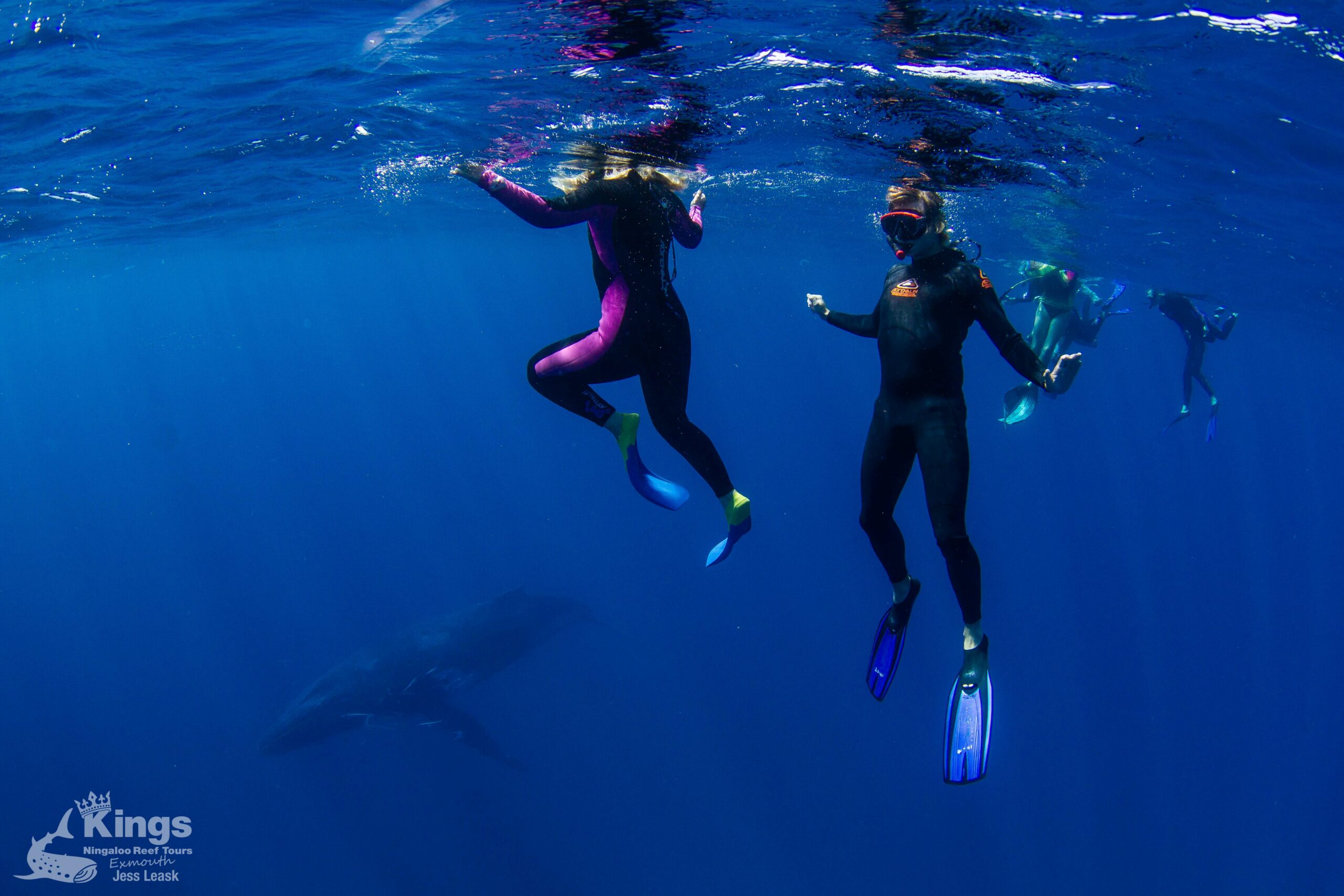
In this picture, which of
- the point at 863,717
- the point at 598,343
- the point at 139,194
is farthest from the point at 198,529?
the point at 598,343

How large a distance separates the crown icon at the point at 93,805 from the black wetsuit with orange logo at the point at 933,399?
17408mm

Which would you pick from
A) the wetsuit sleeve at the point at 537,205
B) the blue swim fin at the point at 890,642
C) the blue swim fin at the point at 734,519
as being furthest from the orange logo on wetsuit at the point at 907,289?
the wetsuit sleeve at the point at 537,205

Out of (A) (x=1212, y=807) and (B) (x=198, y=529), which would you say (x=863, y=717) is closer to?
(A) (x=1212, y=807)

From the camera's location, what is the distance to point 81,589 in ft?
159

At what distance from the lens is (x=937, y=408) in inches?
183

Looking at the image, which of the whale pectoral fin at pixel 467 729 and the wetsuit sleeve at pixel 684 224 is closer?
the wetsuit sleeve at pixel 684 224

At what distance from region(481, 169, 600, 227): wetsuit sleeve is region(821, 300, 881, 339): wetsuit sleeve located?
77.6 inches

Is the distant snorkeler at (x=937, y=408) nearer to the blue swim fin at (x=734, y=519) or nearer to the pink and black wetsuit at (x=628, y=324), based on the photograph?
the blue swim fin at (x=734, y=519)

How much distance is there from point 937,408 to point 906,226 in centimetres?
128

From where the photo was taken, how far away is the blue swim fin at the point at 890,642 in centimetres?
527

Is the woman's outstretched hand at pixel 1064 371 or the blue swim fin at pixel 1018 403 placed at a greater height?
the woman's outstretched hand at pixel 1064 371


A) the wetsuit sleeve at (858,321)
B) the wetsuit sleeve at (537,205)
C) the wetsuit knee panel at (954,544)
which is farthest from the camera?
the wetsuit sleeve at (858,321)
